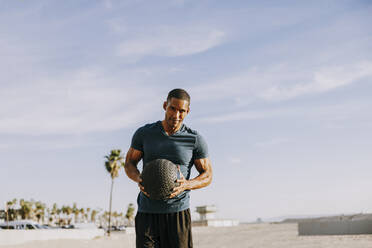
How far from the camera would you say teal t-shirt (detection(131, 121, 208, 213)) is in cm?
413

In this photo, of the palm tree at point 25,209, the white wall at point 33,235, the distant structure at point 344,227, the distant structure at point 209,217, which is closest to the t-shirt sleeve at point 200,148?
the distant structure at point 344,227

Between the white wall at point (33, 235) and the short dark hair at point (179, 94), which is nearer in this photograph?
the short dark hair at point (179, 94)

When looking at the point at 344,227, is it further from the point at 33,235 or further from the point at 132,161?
the point at 33,235

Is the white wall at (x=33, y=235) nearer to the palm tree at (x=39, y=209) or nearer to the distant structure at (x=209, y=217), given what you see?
the distant structure at (x=209, y=217)

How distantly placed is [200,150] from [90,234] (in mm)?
31618

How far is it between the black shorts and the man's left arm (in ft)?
0.91

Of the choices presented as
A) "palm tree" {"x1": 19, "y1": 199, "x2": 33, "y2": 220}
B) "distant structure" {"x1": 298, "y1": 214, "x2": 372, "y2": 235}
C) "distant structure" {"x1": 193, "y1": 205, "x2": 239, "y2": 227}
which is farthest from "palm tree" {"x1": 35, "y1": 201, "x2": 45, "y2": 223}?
"distant structure" {"x1": 298, "y1": 214, "x2": 372, "y2": 235}

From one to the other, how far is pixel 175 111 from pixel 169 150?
38 cm

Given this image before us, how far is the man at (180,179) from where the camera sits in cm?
412

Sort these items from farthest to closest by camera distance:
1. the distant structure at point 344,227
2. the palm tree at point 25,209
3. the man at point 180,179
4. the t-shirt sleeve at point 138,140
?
the palm tree at point 25,209, the distant structure at point 344,227, the t-shirt sleeve at point 138,140, the man at point 180,179

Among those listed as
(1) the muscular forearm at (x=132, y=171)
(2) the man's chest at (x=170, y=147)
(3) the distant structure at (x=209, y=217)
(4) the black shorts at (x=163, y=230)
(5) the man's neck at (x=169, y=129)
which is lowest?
(3) the distant structure at (x=209, y=217)

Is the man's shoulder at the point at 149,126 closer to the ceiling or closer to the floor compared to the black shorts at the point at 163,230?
closer to the ceiling

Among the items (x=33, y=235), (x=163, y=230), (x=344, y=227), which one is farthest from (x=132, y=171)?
(x=33, y=235)

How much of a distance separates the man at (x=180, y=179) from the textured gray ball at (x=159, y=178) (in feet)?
0.29
